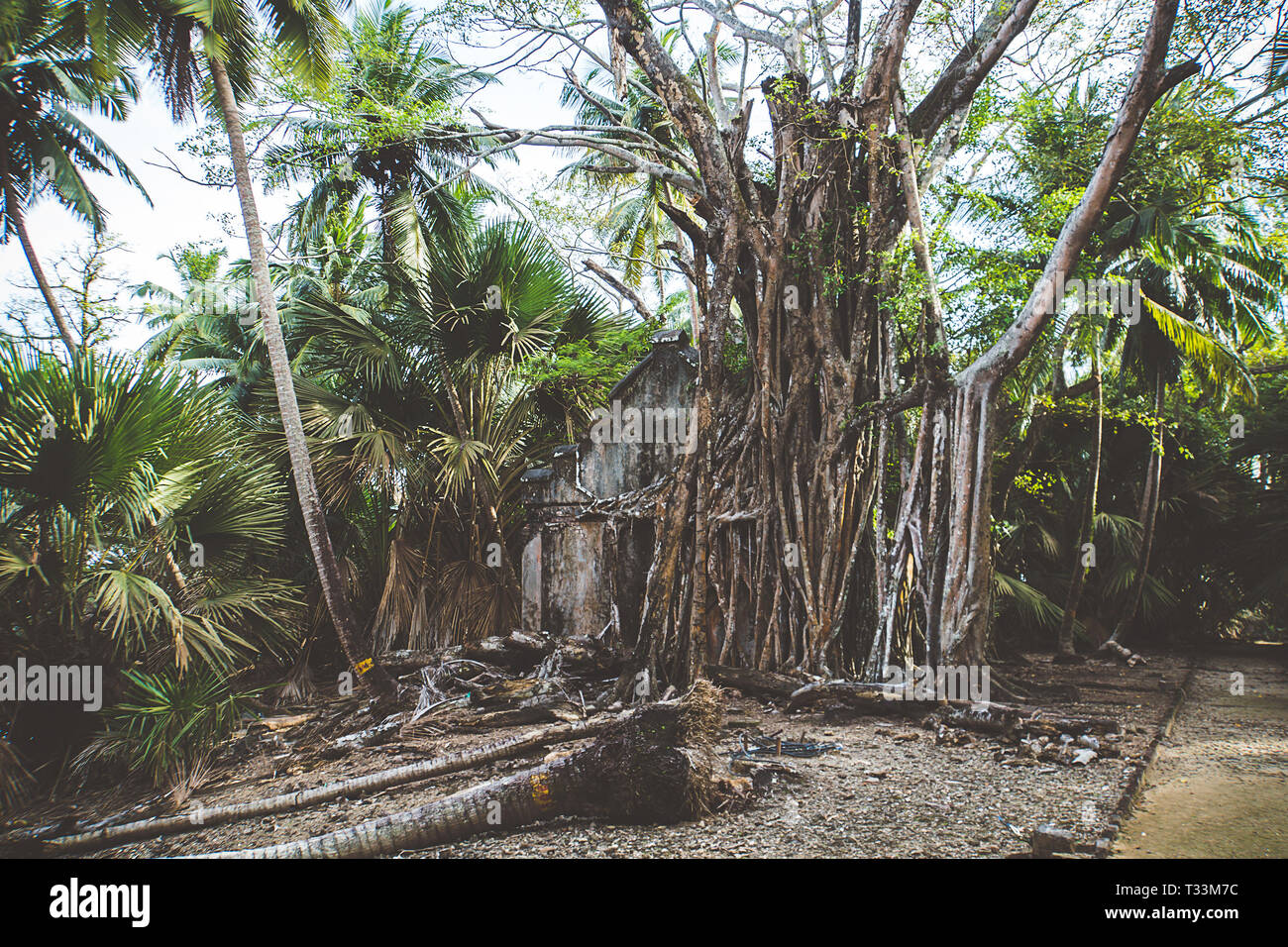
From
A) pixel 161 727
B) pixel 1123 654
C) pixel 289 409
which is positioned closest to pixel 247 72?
pixel 289 409

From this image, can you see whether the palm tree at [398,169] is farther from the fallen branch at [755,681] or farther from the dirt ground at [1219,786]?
the dirt ground at [1219,786]

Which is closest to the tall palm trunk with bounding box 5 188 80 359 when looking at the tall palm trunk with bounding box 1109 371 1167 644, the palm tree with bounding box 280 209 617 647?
the palm tree with bounding box 280 209 617 647

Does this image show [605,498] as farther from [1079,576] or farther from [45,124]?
[45,124]

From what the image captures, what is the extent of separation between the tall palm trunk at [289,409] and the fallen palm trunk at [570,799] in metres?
4.15

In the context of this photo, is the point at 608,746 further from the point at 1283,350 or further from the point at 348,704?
the point at 1283,350

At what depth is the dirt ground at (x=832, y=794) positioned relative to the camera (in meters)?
4.32

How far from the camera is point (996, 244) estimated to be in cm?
927

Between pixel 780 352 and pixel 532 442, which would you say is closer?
pixel 780 352

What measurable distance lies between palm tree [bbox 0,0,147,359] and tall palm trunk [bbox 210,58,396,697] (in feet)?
16.0

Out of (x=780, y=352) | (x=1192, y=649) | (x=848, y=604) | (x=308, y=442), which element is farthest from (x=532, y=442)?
(x=1192, y=649)

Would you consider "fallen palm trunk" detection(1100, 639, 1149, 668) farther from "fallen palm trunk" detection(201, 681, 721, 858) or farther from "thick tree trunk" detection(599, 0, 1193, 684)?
"fallen palm trunk" detection(201, 681, 721, 858)

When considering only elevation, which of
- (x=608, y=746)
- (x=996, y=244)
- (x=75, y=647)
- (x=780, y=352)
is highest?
(x=996, y=244)

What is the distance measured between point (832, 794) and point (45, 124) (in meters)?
17.0

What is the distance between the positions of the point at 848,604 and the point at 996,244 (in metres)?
4.74
